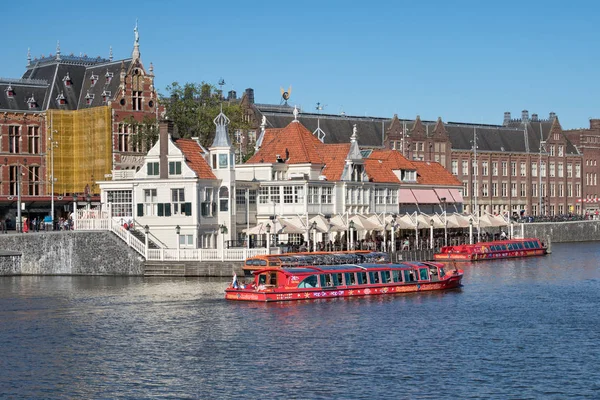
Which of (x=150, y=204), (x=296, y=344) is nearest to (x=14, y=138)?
(x=150, y=204)

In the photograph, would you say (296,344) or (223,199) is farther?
(223,199)

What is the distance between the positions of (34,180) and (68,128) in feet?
24.6

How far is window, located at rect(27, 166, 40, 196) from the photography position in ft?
393

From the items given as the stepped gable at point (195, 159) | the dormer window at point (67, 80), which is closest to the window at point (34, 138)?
the dormer window at point (67, 80)

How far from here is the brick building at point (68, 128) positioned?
4678 inches

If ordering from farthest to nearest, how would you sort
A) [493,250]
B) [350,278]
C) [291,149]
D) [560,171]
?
[560,171] < [493,250] < [291,149] < [350,278]

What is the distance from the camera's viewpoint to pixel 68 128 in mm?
123250

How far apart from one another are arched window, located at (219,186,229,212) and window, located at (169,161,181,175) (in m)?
4.44

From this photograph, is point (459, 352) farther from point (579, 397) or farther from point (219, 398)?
point (219, 398)

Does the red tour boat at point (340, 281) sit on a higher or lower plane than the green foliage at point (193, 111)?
lower

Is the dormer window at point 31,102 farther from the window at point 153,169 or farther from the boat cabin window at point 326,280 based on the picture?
the boat cabin window at point 326,280

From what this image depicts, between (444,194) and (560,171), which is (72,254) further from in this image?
(560,171)

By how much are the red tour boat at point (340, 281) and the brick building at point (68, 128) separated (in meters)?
50.1

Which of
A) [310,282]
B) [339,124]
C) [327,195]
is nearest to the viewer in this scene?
[310,282]
